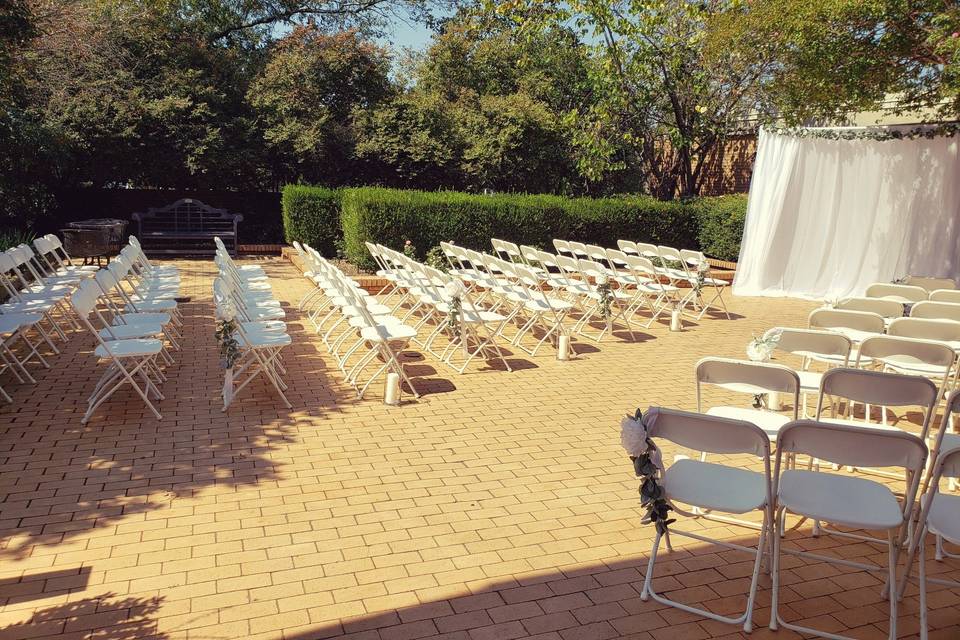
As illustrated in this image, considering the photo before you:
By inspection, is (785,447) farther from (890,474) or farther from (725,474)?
(890,474)

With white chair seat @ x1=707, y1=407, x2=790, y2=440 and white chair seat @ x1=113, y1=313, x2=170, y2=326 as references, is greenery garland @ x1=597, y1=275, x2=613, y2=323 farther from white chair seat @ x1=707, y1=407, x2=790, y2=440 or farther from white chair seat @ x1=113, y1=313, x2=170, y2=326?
white chair seat @ x1=113, y1=313, x2=170, y2=326

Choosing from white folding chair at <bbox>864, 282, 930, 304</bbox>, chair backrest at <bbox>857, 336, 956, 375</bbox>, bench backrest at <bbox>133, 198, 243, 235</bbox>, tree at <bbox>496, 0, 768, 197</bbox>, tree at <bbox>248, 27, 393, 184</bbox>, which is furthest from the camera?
tree at <bbox>248, 27, 393, 184</bbox>

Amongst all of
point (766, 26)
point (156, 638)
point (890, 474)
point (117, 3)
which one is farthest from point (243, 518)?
point (117, 3)

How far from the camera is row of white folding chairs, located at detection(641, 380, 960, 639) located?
10.1ft

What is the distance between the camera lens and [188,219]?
53.5ft

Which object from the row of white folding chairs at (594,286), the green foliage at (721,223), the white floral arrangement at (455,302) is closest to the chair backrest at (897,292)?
the row of white folding chairs at (594,286)

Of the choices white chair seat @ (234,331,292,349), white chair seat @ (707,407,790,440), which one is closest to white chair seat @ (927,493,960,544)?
white chair seat @ (707,407,790,440)

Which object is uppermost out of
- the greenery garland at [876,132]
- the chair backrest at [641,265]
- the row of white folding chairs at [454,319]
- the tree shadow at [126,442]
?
the greenery garland at [876,132]

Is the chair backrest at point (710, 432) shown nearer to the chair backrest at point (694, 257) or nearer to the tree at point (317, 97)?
the chair backrest at point (694, 257)

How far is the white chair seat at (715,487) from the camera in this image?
330 centimetres

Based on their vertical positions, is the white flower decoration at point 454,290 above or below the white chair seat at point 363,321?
above

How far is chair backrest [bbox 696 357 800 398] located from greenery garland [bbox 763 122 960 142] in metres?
9.46

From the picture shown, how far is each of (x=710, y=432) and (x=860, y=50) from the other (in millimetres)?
8993

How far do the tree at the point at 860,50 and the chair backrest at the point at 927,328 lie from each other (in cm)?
446
